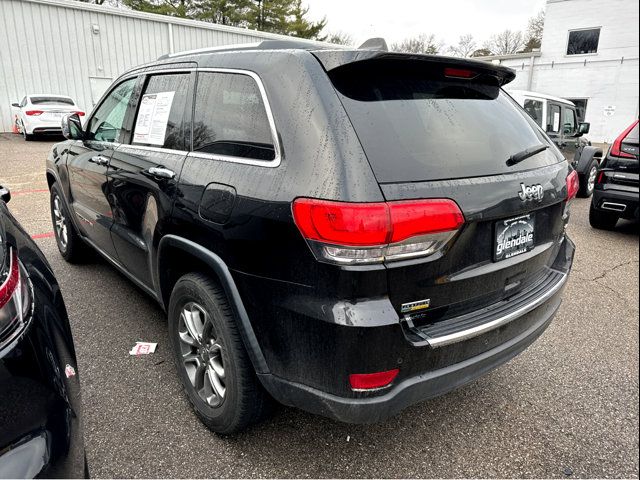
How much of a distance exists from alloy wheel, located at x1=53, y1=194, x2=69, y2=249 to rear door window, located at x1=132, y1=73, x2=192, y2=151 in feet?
6.75

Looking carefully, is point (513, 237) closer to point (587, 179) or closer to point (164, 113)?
point (164, 113)

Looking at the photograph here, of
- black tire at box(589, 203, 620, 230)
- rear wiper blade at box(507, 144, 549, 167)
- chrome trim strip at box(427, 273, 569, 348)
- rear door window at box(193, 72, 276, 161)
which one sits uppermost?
rear door window at box(193, 72, 276, 161)

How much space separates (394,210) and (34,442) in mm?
1350

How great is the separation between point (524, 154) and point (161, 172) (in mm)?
1881

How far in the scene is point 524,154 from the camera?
2117 millimetres

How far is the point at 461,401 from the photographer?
258 centimetres

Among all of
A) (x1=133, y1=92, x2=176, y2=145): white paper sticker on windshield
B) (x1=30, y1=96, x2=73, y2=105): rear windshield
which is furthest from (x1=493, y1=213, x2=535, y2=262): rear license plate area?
(x1=30, y1=96, x2=73, y2=105): rear windshield

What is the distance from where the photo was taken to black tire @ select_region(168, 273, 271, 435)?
2.02m

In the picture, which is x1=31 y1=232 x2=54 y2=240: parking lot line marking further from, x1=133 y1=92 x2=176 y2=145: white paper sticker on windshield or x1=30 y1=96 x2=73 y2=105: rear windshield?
x1=30 y1=96 x2=73 y2=105: rear windshield

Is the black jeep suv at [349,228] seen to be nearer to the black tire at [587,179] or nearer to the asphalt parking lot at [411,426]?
the asphalt parking lot at [411,426]

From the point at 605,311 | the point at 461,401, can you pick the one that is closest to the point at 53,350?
the point at 461,401

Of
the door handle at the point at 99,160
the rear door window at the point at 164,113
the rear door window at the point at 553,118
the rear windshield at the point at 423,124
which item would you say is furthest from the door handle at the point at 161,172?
the rear door window at the point at 553,118

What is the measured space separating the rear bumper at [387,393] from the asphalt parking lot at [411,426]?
0.49 metres

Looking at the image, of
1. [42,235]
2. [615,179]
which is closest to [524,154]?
[615,179]
